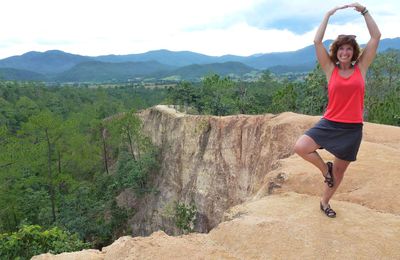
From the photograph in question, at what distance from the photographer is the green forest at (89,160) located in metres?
23.3

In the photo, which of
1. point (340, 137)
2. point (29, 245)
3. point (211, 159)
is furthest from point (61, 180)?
point (340, 137)

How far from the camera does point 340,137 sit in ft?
16.2

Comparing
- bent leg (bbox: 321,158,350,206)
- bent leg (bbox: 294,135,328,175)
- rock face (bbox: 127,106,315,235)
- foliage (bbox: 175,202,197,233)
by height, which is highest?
bent leg (bbox: 294,135,328,175)

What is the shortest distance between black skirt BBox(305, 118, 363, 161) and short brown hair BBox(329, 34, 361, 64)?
0.86 meters

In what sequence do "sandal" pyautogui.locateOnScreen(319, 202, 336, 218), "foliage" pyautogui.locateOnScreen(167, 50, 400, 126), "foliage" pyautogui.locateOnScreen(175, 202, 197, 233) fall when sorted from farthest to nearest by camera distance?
"foliage" pyautogui.locateOnScreen(167, 50, 400, 126) < "foliage" pyautogui.locateOnScreen(175, 202, 197, 233) < "sandal" pyautogui.locateOnScreen(319, 202, 336, 218)

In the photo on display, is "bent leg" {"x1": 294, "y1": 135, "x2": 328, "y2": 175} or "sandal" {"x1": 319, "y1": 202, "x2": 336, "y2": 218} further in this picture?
"sandal" {"x1": 319, "y1": 202, "x2": 336, "y2": 218}

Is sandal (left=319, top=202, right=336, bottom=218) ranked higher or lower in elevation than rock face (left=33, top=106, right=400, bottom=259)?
higher

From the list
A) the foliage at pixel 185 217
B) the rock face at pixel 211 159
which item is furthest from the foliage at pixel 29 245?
the foliage at pixel 185 217

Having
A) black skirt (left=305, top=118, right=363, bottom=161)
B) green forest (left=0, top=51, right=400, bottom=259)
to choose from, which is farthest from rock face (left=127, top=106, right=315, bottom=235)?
black skirt (left=305, top=118, right=363, bottom=161)

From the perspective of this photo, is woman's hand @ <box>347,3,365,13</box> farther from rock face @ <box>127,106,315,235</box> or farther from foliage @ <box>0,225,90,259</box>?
rock face @ <box>127,106,315,235</box>

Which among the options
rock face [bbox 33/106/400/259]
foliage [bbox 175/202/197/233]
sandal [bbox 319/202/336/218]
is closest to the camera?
rock face [bbox 33/106/400/259]

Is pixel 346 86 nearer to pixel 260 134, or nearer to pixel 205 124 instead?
pixel 260 134

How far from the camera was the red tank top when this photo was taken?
4.66m

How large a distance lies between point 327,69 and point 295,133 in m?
10.6
